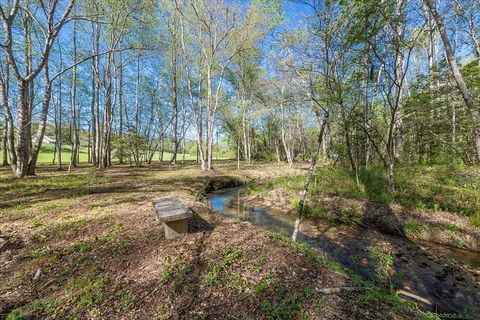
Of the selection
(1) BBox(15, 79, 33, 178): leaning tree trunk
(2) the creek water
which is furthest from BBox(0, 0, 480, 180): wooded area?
(2) the creek water

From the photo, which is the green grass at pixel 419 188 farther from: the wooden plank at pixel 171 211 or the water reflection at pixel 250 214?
the wooden plank at pixel 171 211

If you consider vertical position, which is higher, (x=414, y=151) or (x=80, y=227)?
(x=414, y=151)

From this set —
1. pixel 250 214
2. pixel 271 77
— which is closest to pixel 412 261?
pixel 250 214

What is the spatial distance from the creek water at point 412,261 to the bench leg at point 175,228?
11.4ft

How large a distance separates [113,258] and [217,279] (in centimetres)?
173

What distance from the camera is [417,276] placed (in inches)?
158

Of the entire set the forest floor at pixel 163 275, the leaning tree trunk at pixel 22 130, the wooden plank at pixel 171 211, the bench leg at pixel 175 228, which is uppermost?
the leaning tree trunk at pixel 22 130

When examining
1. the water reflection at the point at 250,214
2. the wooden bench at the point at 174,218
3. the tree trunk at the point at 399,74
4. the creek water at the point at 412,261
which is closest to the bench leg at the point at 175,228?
the wooden bench at the point at 174,218

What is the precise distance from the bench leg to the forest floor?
0.14 metres

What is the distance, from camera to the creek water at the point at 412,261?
A: 3.39 m

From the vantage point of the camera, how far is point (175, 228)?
3752 mm

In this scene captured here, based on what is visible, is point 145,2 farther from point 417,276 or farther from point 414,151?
point 414,151

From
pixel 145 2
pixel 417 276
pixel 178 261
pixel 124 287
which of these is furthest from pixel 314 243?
pixel 145 2

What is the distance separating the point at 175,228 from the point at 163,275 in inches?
43.5
